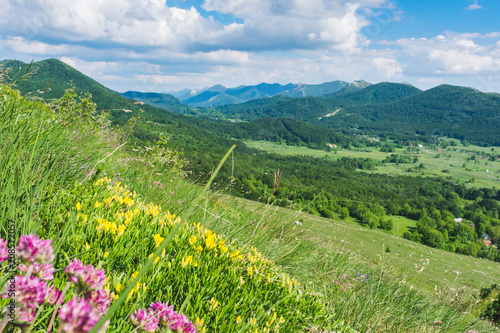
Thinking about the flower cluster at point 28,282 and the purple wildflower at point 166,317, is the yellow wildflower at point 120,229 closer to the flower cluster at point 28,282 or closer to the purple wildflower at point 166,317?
the purple wildflower at point 166,317

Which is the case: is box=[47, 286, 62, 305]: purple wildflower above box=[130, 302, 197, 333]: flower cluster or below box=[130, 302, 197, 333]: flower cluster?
above

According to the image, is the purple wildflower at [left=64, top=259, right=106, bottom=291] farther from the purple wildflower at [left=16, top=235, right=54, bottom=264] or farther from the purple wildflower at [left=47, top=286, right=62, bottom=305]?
the purple wildflower at [left=47, top=286, right=62, bottom=305]

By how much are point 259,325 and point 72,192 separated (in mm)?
1942

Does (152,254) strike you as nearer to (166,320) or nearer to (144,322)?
(166,320)

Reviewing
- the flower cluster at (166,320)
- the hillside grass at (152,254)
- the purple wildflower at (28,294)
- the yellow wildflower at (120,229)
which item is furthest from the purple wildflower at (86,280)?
the yellow wildflower at (120,229)

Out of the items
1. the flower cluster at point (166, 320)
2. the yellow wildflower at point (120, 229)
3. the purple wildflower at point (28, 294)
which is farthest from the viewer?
the yellow wildflower at point (120, 229)

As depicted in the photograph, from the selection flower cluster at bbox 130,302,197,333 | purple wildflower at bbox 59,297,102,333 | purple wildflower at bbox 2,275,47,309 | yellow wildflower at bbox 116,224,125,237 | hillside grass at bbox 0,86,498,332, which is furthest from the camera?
yellow wildflower at bbox 116,224,125,237

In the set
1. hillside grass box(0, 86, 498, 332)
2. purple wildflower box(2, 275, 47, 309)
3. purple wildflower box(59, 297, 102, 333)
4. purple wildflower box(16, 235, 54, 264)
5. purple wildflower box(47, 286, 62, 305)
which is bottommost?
hillside grass box(0, 86, 498, 332)

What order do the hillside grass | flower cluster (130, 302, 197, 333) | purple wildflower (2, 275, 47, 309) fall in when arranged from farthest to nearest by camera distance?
1. the hillside grass
2. flower cluster (130, 302, 197, 333)
3. purple wildflower (2, 275, 47, 309)

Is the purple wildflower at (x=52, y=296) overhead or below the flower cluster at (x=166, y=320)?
overhead

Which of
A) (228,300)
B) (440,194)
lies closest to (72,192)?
(228,300)

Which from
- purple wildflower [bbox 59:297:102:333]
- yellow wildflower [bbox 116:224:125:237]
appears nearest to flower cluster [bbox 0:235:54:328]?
purple wildflower [bbox 59:297:102:333]

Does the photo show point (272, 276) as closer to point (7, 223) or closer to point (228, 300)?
point (228, 300)

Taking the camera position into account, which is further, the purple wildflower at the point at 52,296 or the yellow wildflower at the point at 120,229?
the yellow wildflower at the point at 120,229
